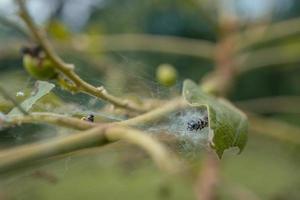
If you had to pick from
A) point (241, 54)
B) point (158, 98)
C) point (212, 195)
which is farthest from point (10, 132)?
point (241, 54)

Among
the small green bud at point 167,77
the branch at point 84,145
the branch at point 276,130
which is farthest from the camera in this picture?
the branch at point 276,130

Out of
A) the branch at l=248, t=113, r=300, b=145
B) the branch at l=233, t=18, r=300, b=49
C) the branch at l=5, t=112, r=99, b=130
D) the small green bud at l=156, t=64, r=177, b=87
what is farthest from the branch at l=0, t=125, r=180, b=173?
the branch at l=233, t=18, r=300, b=49

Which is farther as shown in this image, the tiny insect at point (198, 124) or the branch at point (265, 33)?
the branch at point (265, 33)

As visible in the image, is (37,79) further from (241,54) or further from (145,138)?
(241,54)

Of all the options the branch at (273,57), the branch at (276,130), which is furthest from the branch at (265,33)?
the branch at (276,130)

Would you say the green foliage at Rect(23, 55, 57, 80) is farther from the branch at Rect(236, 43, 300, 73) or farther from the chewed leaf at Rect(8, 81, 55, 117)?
the branch at Rect(236, 43, 300, 73)

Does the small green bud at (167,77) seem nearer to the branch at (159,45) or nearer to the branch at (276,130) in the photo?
the branch at (276,130)

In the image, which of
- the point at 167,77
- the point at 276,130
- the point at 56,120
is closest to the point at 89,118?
the point at 56,120
